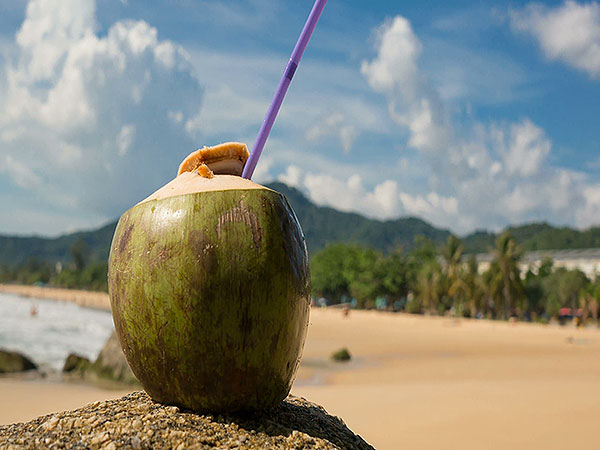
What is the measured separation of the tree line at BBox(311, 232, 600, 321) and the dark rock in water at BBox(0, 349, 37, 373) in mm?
43224

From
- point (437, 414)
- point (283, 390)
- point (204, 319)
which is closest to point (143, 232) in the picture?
point (204, 319)

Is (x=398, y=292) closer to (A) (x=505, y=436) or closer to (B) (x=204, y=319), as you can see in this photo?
(A) (x=505, y=436)

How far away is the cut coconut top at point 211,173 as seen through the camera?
4453 mm

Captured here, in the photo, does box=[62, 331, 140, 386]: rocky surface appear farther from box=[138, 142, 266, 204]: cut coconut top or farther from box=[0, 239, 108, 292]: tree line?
box=[0, 239, 108, 292]: tree line

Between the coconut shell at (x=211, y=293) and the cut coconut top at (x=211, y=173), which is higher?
the cut coconut top at (x=211, y=173)

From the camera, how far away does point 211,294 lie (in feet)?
13.4

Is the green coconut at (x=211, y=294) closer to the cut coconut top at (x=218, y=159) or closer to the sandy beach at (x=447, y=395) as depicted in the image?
the cut coconut top at (x=218, y=159)

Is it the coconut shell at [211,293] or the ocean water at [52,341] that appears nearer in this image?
the coconut shell at [211,293]

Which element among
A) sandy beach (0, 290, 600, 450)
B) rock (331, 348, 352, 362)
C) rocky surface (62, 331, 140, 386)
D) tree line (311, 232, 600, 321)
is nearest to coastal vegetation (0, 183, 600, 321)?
tree line (311, 232, 600, 321)

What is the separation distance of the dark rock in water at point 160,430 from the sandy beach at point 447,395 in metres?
4.32

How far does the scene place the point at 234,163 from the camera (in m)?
4.98

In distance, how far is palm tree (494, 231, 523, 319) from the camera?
51250 mm

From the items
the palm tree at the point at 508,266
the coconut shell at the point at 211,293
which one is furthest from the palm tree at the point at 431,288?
the coconut shell at the point at 211,293

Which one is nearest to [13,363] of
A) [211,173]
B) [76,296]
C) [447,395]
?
[447,395]
